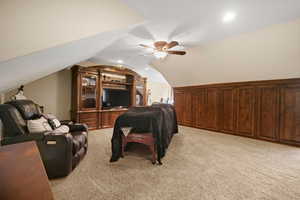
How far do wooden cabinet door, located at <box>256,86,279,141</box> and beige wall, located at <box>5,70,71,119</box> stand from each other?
5.90 m

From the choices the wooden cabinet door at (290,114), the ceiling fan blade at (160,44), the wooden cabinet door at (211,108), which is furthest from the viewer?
the wooden cabinet door at (211,108)

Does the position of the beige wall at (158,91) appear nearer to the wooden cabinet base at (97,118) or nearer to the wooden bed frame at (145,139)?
the wooden cabinet base at (97,118)

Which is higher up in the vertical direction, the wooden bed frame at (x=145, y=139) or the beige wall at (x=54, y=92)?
the beige wall at (x=54, y=92)

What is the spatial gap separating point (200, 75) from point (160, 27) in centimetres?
257

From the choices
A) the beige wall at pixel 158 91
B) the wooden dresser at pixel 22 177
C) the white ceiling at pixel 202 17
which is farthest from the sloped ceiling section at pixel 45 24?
the beige wall at pixel 158 91

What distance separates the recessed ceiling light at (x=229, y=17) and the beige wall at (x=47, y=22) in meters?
1.85

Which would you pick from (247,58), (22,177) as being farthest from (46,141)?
(247,58)

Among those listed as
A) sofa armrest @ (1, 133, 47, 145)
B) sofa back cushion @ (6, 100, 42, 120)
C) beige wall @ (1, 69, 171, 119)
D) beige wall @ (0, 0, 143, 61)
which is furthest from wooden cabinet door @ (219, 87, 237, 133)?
beige wall @ (1, 69, 171, 119)

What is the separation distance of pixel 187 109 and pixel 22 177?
5.53m

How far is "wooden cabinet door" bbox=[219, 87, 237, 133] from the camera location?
14.5 feet

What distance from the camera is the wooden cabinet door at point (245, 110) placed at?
13.3 feet

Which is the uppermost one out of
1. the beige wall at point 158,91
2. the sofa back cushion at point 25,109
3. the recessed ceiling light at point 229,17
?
the recessed ceiling light at point 229,17

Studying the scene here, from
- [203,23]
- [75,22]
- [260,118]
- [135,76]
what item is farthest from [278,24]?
[135,76]

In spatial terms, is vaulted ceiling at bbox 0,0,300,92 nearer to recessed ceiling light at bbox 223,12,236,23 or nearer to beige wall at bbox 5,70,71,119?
recessed ceiling light at bbox 223,12,236,23
